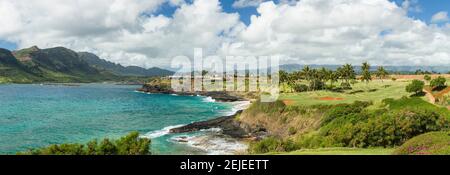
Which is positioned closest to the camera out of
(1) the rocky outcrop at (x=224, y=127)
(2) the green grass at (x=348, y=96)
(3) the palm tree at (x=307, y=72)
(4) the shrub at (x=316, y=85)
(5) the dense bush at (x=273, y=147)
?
(5) the dense bush at (x=273, y=147)

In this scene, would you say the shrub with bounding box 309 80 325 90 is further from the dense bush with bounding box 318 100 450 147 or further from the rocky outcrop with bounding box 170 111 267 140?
the dense bush with bounding box 318 100 450 147

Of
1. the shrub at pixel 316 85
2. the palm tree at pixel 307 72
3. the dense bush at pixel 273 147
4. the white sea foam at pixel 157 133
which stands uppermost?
the palm tree at pixel 307 72

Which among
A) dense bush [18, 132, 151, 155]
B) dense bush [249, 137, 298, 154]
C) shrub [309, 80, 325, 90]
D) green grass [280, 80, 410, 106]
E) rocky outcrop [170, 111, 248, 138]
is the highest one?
shrub [309, 80, 325, 90]

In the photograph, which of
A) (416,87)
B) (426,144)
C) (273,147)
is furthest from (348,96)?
(426,144)

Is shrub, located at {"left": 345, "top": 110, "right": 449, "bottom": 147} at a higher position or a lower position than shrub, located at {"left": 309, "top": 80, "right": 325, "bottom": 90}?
lower

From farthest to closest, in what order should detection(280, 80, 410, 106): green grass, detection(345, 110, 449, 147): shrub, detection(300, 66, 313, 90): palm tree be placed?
detection(300, 66, 313, 90): palm tree → detection(280, 80, 410, 106): green grass → detection(345, 110, 449, 147): shrub

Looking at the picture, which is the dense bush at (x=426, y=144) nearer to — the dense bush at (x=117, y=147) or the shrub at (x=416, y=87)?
the dense bush at (x=117, y=147)

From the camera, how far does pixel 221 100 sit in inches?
6053

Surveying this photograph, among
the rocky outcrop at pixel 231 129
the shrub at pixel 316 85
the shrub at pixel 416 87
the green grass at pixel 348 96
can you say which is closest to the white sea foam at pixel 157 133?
the rocky outcrop at pixel 231 129

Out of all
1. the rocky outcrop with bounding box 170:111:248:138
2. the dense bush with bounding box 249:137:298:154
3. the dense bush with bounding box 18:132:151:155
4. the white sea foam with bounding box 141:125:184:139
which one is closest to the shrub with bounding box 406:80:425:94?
the rocky outcrop with bounding box 170:111:248:138

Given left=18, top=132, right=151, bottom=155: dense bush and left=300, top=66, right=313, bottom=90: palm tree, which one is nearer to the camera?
left=18, top=132, right=151, bottom=155: dense bush
